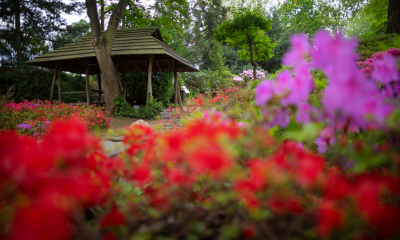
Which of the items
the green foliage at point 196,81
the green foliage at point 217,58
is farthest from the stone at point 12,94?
the green foliage at point 217,58

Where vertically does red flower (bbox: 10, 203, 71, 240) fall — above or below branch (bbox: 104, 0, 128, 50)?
below

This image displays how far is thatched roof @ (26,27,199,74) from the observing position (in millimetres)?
8391

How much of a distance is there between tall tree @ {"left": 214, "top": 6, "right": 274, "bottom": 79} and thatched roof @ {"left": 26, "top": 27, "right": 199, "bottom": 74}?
2.84 meters

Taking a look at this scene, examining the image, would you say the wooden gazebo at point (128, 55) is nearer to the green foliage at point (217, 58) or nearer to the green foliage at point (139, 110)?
the green foliage at point (139, 110)

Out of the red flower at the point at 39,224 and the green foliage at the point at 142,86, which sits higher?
the green foliage at the point at 142,86

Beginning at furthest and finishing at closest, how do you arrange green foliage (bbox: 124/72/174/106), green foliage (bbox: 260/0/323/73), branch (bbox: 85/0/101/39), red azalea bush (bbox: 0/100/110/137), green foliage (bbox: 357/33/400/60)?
1. green foliage (bbox: 260/0/323/73)
2. green foliage (bbox: 124/72/174/106)
3. branch (bbox: 85/0/101/39)
4. green foliage (bbox: 357/33/400/60)
5. red azalea bush (bbox: 0/100/110/137)

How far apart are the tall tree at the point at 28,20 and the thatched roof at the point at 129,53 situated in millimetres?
6992

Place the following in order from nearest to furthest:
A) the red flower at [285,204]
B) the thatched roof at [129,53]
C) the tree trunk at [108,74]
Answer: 1. the red flower at [285,204]
2. the tree trunk at [108,74]
3. the thatched roof at [129,53]

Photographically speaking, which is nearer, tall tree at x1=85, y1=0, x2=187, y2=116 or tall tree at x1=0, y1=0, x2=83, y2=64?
tall tree at x1=85, y1=0, x2=187, y2=116

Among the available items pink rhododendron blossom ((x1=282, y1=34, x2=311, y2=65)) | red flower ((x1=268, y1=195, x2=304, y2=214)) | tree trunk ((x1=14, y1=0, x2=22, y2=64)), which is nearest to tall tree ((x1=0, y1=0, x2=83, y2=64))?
tree trunk ((x1=14, y1=0, x2=22, y2=64))

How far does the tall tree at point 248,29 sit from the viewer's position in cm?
1012

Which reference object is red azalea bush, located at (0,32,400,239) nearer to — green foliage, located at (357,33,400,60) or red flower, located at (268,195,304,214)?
red flower, located at (268,195,304,214)

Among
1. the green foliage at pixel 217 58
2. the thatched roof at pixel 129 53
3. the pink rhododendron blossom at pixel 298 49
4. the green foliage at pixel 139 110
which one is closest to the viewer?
the pink rhododendron blossom at pixel 298 49

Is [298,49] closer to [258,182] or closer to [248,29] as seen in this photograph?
[258,182]
